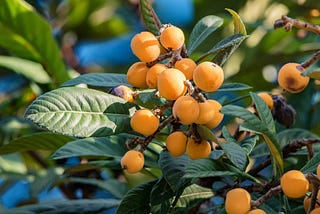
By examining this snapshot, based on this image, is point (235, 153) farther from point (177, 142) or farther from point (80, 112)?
point (80, 112)

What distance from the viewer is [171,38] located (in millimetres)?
701

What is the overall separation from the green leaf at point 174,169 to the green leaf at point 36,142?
0.25 m

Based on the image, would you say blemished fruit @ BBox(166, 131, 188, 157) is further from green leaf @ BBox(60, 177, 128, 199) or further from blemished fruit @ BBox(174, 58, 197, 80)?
green leaf @ BBox(60, 177, 128, 199)

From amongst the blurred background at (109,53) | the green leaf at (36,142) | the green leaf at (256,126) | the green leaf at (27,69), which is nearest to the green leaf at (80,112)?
the green leaf at (256,126)

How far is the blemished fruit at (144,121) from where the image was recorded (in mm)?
698

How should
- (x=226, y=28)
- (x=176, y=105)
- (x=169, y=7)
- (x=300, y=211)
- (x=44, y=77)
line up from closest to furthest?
(x=176, y=105), (x=300, y=211), (x=44, y=77), (x=226, y=28), (x=169, y=7)

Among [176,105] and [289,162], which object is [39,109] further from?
[289,162]

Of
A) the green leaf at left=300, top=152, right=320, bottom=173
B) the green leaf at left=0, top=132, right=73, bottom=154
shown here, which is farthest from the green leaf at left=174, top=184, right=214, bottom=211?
the green leaf at left=0, top=132, right=73, bottom=154

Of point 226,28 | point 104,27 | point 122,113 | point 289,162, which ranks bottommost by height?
point 104,27

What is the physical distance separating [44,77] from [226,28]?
1.54 ft

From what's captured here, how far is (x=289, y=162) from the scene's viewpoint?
939 millimetres

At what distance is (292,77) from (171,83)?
0.41 feet

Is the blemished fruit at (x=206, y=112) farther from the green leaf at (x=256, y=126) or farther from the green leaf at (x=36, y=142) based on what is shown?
the green leaf at (x=36, y=142)

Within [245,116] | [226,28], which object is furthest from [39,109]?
[226,28]
